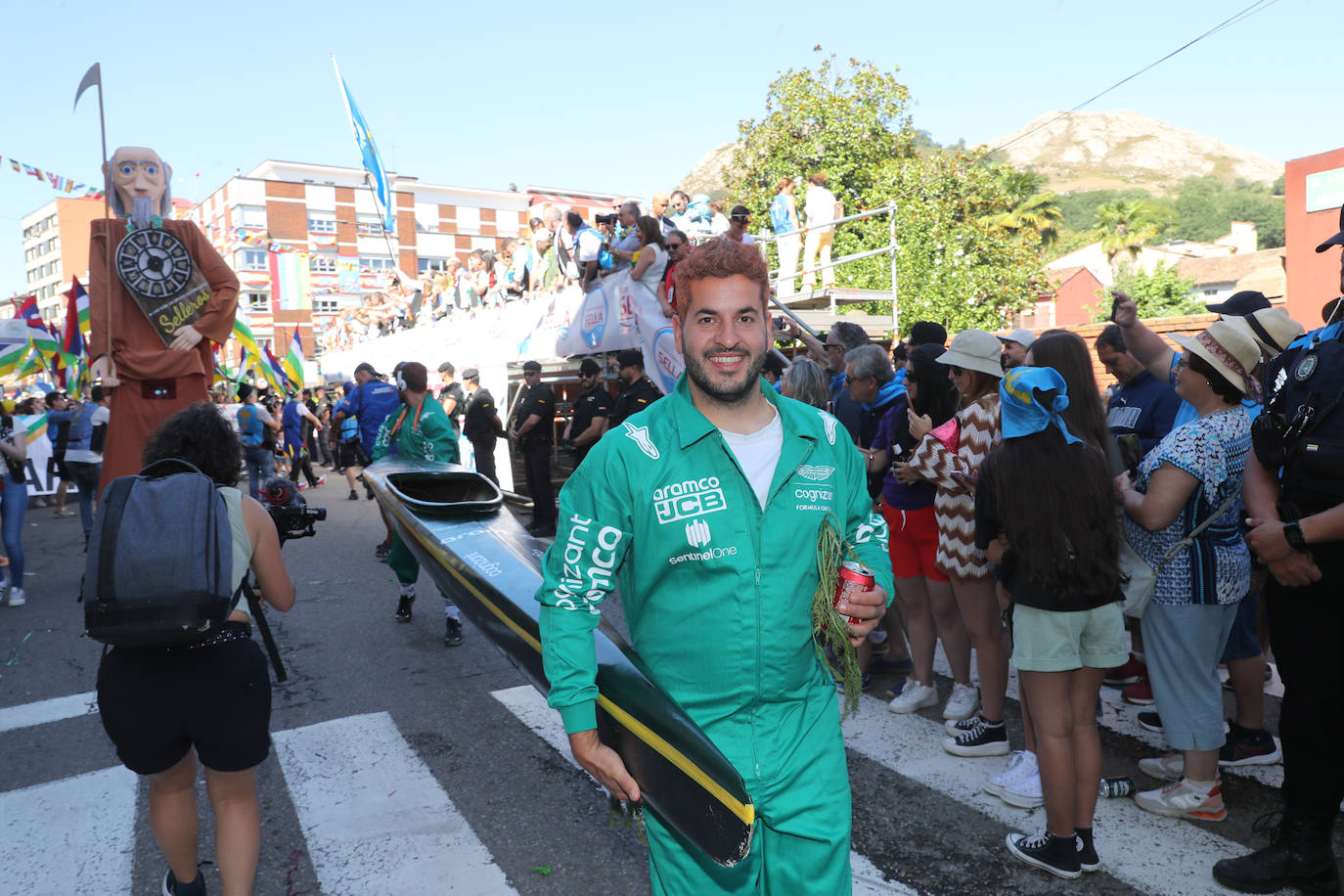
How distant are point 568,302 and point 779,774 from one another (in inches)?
370

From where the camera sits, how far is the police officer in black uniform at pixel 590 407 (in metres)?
9.77

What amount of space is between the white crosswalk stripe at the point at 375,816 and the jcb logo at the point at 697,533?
2.03 m

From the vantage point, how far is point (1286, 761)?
3.12 meters

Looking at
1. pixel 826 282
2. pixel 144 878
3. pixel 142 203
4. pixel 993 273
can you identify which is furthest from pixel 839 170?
pixel 144 878

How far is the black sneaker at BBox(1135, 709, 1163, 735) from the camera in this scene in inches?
181

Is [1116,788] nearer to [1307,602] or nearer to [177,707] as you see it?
[1307,602]

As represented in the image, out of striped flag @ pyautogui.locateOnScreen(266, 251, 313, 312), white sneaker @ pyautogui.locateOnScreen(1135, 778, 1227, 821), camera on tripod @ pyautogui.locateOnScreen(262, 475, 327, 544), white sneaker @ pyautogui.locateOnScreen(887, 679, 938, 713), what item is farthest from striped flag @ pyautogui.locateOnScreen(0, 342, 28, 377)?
striped flag @ pyautogui.locateOnScreen(266, 251, 313, 312)

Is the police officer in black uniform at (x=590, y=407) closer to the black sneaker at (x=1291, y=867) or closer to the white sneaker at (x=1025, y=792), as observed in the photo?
the white sneaker at (x=1025, y=792)

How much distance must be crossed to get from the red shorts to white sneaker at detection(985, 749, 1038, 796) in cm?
118

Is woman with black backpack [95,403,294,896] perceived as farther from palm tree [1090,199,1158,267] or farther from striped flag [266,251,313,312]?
palm tree [1090,199,1158,267]

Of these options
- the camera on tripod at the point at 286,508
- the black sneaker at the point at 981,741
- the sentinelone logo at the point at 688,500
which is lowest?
the black sneaker at the point at 981,741

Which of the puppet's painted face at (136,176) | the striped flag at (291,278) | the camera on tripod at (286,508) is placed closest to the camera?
the camera on tripod at (286,508)

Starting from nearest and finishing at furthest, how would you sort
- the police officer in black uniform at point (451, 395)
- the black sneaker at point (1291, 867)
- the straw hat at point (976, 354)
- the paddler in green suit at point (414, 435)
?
the black sneaker at point (1291, 867) < the straw hat at point (976, 354) < the paddler in green suit at point (414, 435) < the police officer in black uniform at point (451, 395)

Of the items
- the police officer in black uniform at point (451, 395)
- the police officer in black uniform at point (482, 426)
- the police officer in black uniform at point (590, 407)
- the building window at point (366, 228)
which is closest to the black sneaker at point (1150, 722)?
the police officer in black uniform at point (590, 407)
